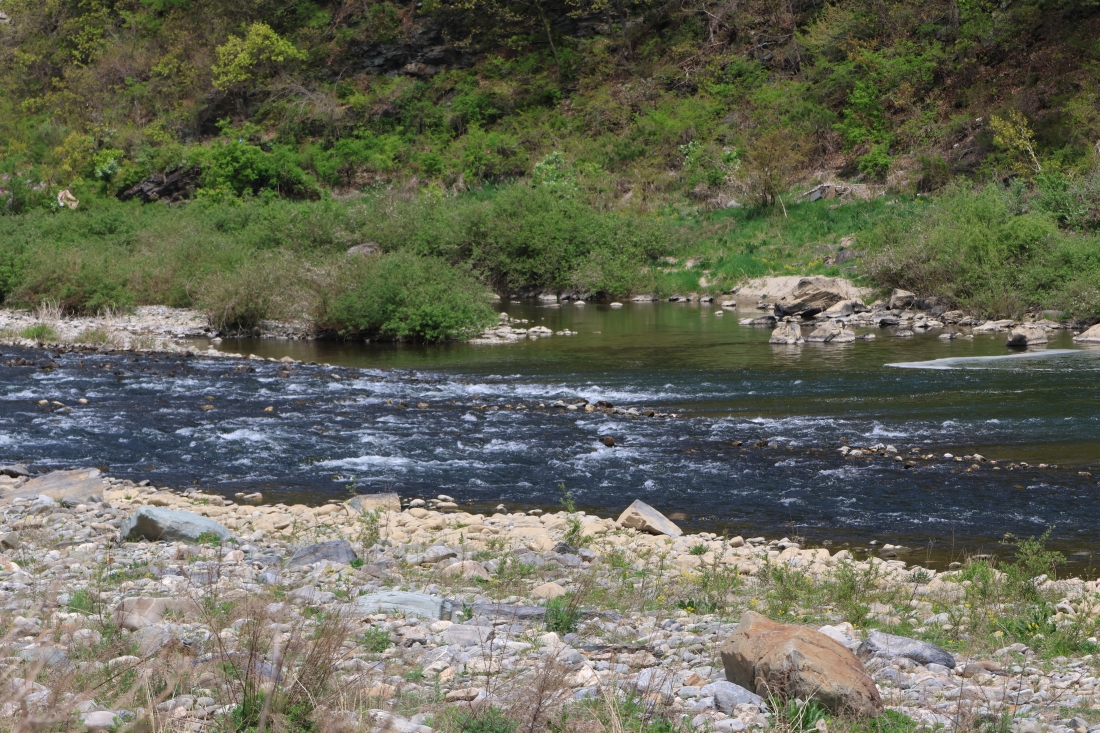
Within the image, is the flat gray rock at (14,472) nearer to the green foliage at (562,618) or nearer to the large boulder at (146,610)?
the large boulder at (146,610)

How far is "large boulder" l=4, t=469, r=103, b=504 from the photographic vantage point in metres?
9.02

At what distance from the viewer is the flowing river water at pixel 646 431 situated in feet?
31.8

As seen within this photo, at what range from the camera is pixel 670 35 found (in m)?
48.1

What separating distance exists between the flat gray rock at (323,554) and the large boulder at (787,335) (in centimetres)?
1463

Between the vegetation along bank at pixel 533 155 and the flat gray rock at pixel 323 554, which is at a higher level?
the vegetation along bank at pixel 533 155

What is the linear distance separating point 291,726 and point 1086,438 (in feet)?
35.6

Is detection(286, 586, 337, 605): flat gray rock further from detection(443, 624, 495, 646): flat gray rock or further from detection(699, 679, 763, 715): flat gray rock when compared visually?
detection(699, 679, 763, 715): flat gray rock

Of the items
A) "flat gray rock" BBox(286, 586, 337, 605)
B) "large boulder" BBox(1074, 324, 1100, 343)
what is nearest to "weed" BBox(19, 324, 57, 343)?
"flat gray rock" BBox(286, 586, 337, 605)

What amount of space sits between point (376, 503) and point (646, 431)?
4.46m

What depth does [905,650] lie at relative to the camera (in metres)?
5.14

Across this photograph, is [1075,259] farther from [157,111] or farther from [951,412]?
[157,111]

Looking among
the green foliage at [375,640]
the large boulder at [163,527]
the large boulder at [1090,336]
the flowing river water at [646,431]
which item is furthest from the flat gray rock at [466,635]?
the large boulder at [1090,336]

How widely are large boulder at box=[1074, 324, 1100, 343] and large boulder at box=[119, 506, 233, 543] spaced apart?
1752 centimetres

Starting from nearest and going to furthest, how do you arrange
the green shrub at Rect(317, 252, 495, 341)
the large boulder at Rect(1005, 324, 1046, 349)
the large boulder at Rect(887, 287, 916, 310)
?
the large boulder at Rect(1005, 324, 1046, 349), the green shrub at Rect(317, 252, 495, 341), the large boulder at Rect(887, 287, 916, 310)
